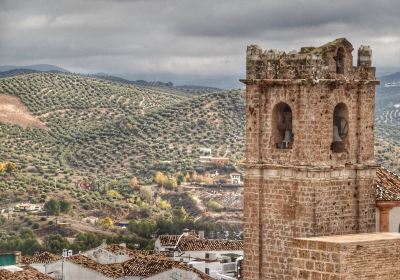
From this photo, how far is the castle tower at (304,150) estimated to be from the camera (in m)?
26.7

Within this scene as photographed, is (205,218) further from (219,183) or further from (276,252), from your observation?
(276,252)

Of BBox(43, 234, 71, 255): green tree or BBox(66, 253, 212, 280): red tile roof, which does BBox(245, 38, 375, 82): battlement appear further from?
BBox(43, 234, 71, 255): green tree

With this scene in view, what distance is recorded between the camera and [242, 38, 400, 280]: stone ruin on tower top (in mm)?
26672

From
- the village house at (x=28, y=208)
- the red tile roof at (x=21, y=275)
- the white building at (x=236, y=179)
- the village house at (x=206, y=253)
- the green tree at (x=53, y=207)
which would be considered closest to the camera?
the red tile roof at (x=21, y=275)

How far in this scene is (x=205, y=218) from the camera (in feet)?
279

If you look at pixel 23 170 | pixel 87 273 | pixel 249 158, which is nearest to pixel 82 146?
pixel 23 170

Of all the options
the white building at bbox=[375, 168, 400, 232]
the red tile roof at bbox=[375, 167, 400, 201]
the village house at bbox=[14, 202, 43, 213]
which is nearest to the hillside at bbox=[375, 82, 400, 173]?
the village house at bbox=[14, 202, 43, 213]

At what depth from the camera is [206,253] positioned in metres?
54.8

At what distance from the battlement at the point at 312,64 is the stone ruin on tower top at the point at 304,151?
3cm

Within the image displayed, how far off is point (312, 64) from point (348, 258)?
633 cm

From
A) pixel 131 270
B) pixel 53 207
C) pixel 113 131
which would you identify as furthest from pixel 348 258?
pixel 113 131

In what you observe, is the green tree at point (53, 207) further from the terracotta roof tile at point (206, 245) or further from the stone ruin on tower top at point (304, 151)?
the stone ruin on tower top at point (304, 151)

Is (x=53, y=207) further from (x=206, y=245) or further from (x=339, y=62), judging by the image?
(x=339, y=62)

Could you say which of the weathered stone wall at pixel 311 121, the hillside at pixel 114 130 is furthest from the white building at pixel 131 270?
the hillside at pixel 114 130
